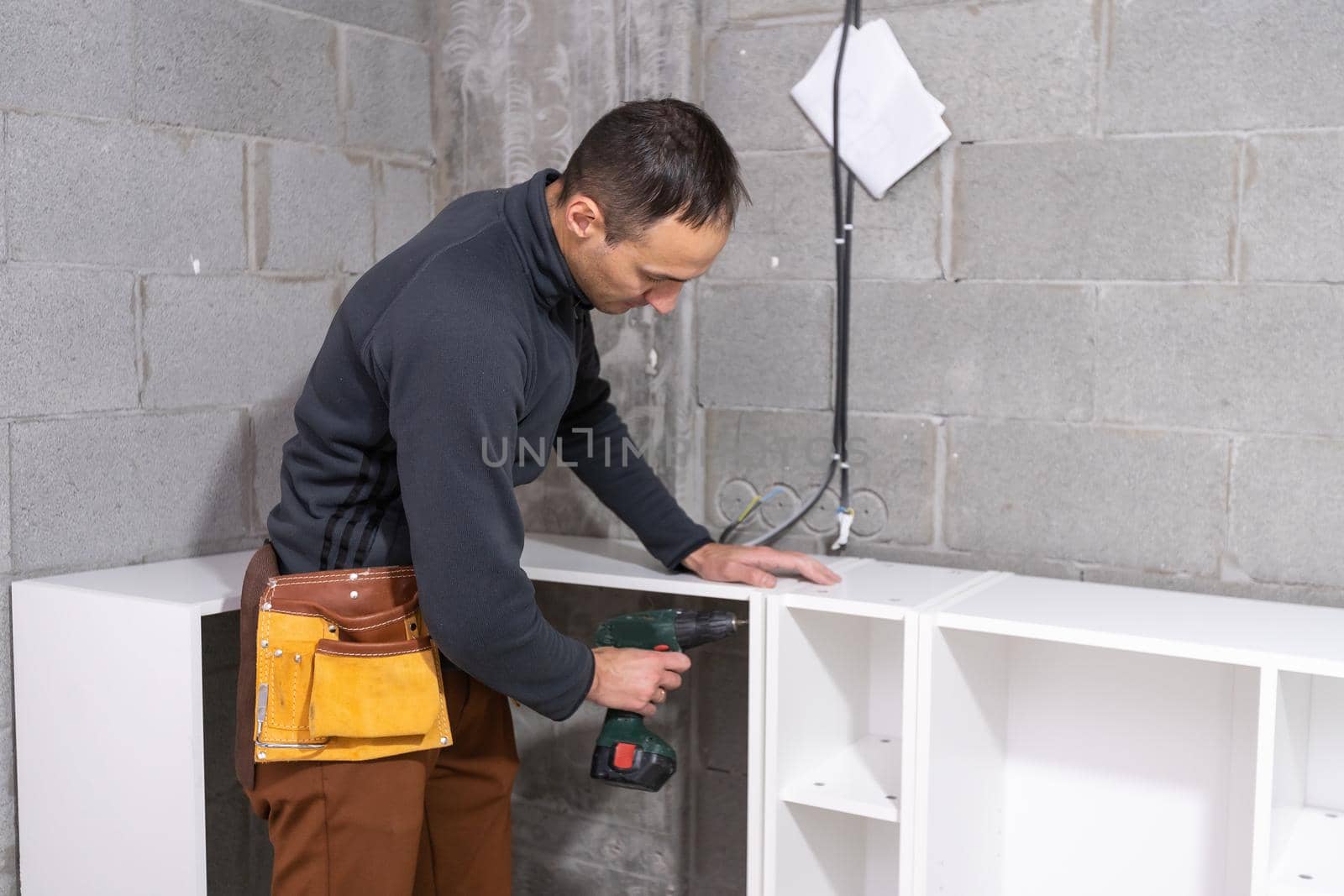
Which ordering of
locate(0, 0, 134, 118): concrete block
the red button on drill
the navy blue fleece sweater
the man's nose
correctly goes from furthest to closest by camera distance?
locate(0, 0, 134, 118): concrete block < the red button on drill < the man's nose < the navy blue fleece sweater

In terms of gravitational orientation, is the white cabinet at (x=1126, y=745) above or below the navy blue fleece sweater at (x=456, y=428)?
below

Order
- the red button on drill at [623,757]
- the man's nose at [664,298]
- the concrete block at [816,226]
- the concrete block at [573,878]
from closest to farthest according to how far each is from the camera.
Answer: the man's nose at [664,298]
the red button on drill at [623,757]
the concrete block at [816,226]
the concrete block at [573,878]

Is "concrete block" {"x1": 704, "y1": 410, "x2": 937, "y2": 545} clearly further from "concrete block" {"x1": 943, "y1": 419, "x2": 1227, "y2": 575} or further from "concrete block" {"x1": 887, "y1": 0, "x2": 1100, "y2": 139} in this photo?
"concrete block" {"x1": 887, "y1": 0, "x2": 1100, "y2": 139}

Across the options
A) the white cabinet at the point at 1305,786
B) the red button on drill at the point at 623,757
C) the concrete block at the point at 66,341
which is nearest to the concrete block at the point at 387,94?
the concrete block at the point at 66,341

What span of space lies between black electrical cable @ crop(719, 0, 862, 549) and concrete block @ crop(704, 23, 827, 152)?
0.04 m

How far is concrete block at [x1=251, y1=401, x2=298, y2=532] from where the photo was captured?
221 centimetres

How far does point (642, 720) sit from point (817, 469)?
2.13 feet

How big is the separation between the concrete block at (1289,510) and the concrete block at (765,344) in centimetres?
69

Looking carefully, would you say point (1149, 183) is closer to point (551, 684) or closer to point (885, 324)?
point (885, 324)

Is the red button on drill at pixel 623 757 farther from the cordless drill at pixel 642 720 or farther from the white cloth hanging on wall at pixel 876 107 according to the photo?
the white cloth hanging on wall at pixel 876 107

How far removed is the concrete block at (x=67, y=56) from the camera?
71.7 inches

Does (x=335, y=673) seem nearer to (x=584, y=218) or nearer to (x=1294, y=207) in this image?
(x=584, y=218)

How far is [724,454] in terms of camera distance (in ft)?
7.45

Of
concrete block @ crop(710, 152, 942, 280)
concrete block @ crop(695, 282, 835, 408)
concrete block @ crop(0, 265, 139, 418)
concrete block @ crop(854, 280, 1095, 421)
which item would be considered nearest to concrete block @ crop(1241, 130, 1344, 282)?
concrete block @ crop(854, 280, 1095, 421)
